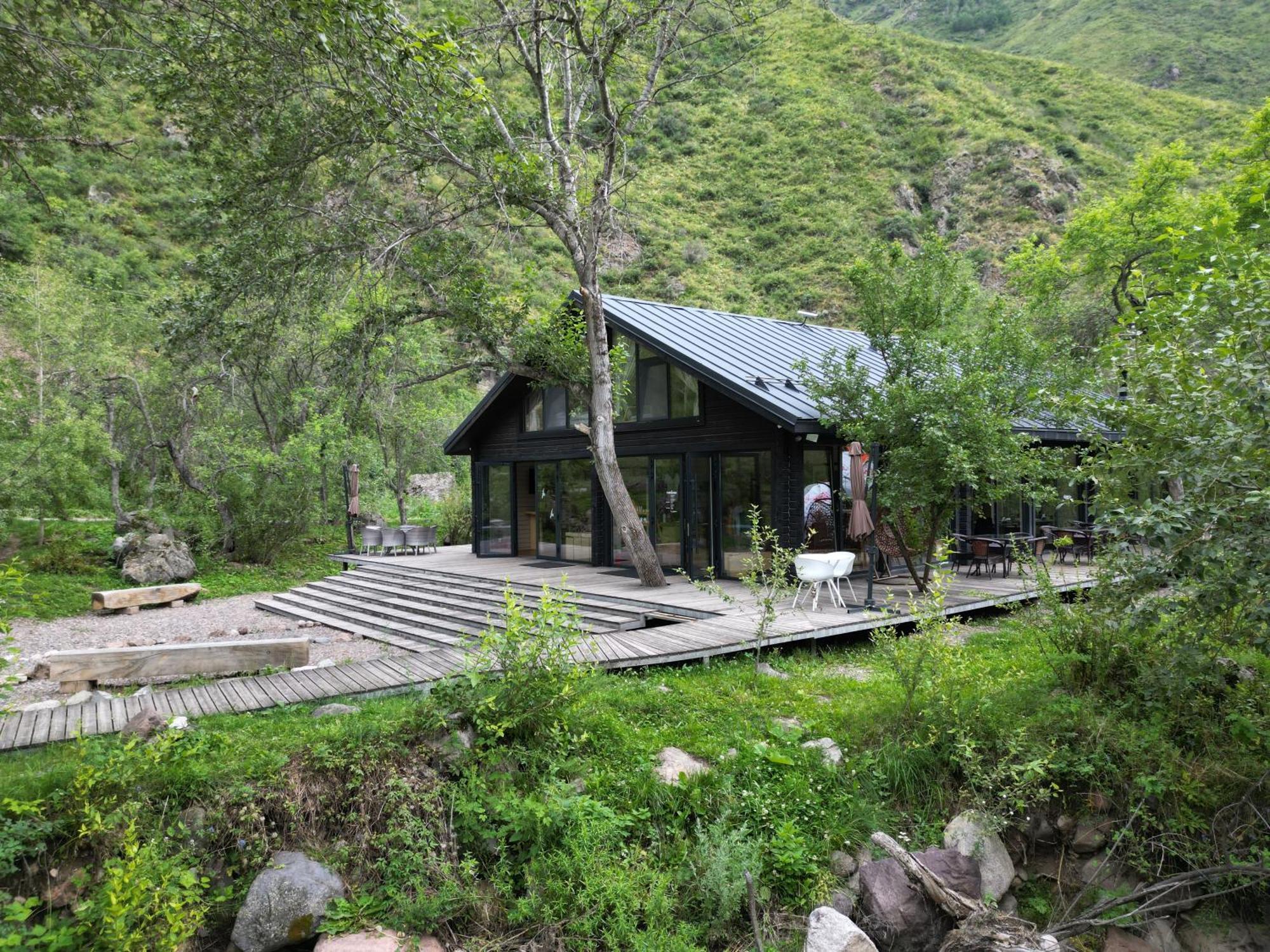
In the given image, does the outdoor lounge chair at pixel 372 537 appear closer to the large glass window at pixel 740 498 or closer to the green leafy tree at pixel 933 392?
the large glass window at pixel 740 498

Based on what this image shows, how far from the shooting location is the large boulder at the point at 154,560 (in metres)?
14.2

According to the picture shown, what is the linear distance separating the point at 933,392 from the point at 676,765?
19.7 feet

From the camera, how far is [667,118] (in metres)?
45.8

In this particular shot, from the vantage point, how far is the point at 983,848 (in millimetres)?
4656

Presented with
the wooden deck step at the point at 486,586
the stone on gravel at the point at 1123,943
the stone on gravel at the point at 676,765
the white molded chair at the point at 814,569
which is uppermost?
the white molded chair at the point at 814,569

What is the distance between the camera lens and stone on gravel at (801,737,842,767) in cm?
505

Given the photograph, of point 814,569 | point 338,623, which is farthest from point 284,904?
point 338,623

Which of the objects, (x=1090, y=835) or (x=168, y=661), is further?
(x=168, y=661)

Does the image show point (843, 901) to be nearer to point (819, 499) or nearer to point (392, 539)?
point (819, 499)

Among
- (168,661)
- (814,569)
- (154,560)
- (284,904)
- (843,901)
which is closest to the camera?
(284,904)

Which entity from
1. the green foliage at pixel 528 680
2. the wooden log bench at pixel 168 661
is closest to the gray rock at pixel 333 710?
the green foliage at pixel 528 680

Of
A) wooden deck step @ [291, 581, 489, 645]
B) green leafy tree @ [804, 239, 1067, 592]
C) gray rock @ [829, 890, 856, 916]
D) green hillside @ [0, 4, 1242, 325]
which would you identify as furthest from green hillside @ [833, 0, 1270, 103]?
gray rock @ [829, 890, 856, 916]

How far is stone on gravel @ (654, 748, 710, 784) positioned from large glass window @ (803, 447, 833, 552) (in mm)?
5882

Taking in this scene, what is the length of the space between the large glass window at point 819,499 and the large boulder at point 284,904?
7831mm
